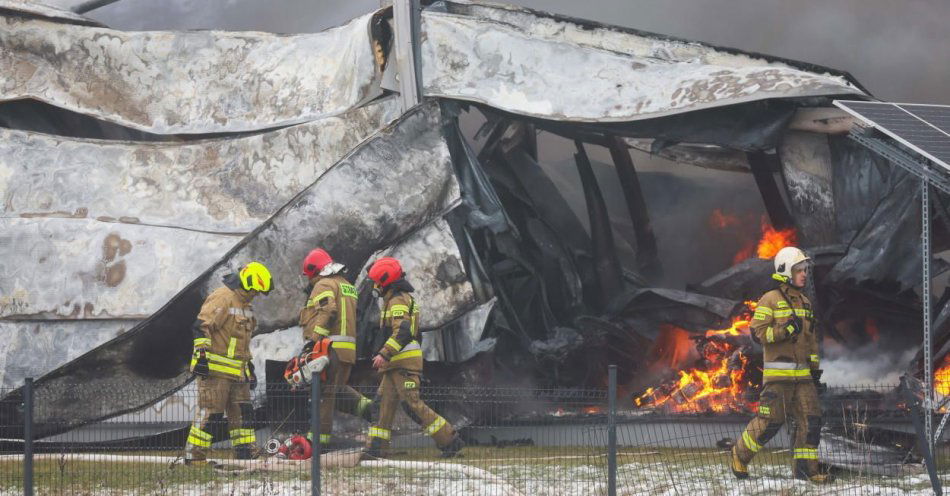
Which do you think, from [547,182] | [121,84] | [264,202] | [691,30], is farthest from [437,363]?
[691,30]

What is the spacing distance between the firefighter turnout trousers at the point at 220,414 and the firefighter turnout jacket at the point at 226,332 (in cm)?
11

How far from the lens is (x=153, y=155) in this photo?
42.8 feet

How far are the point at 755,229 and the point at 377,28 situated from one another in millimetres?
5346

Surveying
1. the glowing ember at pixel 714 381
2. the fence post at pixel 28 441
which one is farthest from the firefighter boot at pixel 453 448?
the fence post at pixel 28 441

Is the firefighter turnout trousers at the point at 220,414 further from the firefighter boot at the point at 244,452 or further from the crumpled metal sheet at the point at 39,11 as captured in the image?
the crumpled metal sheet at the point at 39,11

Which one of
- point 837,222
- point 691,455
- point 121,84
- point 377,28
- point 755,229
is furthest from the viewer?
point 755,229

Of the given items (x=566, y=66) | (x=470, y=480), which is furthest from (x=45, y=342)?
(x=566, y=66)

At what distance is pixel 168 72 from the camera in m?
13.5

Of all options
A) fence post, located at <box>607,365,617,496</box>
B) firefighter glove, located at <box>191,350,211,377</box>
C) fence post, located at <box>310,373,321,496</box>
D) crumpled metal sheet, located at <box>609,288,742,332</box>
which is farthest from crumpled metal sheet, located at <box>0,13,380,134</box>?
fence post, located at <box>607,365,617,496</box>

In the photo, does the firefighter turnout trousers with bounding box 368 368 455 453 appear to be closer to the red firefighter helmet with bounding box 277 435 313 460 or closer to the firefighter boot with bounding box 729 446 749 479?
the red firefighter helmet with bounding box 277 435 313 460

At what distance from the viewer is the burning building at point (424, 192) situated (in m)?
11.5

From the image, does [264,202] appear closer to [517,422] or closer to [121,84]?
[121,84]

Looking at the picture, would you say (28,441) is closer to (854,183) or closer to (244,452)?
(244,452)

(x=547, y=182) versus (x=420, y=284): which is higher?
(x=547, y=182)
